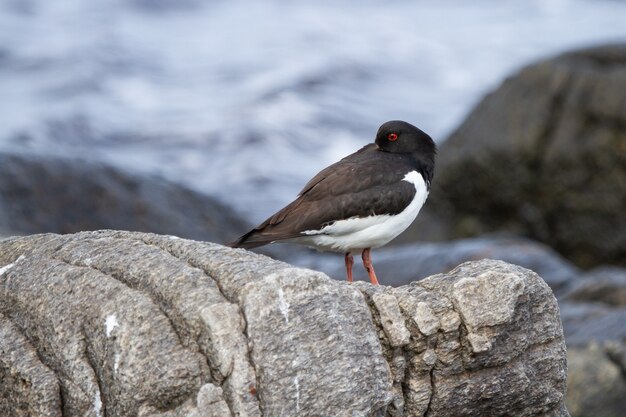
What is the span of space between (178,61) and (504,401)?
17865 mm

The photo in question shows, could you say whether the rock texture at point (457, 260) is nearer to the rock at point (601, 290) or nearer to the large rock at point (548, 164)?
the rock at point (601, 290)

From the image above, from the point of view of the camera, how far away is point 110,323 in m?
4.68

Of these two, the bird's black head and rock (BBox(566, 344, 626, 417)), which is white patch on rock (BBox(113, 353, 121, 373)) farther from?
rock (BBox(566, 344, 626, 417))

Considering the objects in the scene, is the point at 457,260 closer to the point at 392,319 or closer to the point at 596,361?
the point at 596,361

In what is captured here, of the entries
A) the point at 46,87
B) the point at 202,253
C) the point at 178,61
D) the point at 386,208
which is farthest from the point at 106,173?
the point at 178,61

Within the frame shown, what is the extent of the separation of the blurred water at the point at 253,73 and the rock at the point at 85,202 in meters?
2.93

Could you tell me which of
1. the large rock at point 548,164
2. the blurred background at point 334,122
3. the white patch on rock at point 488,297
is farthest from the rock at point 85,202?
the white patch on rock at point 488,297

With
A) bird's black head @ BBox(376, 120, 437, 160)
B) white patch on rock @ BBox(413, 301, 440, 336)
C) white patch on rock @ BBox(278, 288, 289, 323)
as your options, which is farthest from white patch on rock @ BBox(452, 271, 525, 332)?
bird's black head @ BBox(376, 120, 437, 160)

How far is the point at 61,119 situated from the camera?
60.0 feet

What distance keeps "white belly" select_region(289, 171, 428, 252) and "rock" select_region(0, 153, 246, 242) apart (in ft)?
14.3

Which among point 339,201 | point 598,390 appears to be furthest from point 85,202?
point 598,390

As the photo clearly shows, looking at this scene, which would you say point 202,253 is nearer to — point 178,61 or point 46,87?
point 46,87

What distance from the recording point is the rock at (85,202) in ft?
35.8

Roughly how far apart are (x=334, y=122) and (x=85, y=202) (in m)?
8.68
